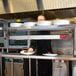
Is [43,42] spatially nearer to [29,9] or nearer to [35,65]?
[35,65]

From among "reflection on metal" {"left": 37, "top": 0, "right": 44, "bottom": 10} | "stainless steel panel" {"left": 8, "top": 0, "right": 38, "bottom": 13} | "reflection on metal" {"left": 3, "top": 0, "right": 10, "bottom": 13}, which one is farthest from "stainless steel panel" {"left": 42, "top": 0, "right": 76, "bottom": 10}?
"reflection on metal" {"left": 3, "top": 0, "right": 10, "bottom": 13}

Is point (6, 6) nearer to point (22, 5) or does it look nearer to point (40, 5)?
point (22, 5)

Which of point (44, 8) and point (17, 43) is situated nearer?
point (44, 8)

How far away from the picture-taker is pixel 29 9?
5.18 feet

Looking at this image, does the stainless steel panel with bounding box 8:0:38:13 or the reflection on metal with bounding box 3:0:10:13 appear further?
the reflection on metal with bounding box 3:0:10:13

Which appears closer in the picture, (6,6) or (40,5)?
(40,5)

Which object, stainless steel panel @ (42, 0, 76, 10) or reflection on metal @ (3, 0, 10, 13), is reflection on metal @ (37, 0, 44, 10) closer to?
stainless steel panel @ (42, 0, 76, 10)

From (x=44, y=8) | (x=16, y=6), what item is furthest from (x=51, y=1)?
(x=16, y=6)

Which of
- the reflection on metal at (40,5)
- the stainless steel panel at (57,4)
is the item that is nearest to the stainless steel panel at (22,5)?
the reflection on metal at (40,5)

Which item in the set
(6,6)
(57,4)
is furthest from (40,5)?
(6,6)

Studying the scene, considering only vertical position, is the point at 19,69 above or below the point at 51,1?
below

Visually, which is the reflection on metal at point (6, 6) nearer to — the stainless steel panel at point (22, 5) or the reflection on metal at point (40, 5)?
the stainless steel panel at point (22, 5)

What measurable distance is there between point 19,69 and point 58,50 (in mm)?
778

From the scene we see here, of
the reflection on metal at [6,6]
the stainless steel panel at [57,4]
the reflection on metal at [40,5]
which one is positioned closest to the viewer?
the stainless steel panel at [57,4]
